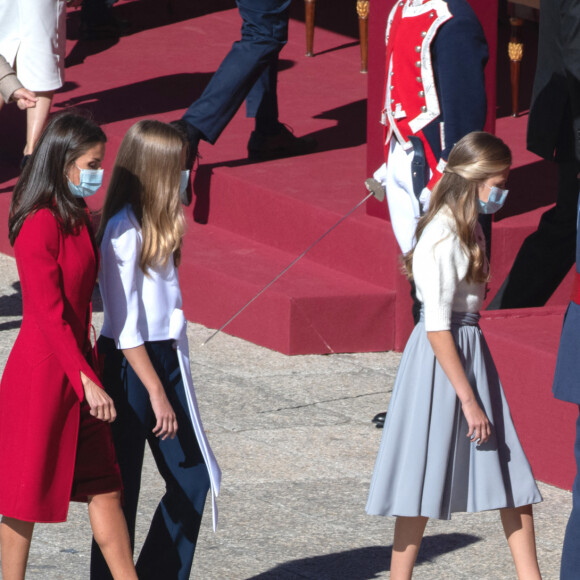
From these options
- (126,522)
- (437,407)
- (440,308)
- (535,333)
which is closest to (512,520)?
(437,407)

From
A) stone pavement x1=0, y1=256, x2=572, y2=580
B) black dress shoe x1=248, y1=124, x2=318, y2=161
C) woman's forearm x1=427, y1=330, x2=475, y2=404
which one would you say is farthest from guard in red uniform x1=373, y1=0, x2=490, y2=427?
black dress shoe x1=248, y1=124, x2=318, y2=161

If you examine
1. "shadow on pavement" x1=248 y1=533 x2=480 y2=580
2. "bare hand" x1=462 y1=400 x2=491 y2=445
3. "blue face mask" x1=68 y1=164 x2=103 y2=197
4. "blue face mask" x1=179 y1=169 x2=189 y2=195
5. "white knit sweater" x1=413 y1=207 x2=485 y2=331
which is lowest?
"shadow on pavement" x1=248 y1=533 x2=480 y2=580

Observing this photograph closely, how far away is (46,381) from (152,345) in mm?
336

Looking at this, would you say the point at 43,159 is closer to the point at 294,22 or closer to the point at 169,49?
the point at 169,49

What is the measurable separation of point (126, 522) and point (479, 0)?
A: 11.1 ft

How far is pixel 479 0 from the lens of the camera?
6.59 metres

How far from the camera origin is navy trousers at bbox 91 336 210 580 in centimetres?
409

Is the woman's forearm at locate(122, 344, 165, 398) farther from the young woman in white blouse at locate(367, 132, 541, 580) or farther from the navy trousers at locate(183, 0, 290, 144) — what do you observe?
the navy trousers at locate(183, 0, 290, 144)

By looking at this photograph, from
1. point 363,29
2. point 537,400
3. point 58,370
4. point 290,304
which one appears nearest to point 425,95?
point 537,400

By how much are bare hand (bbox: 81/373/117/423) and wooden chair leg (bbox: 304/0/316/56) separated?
23.0 feet

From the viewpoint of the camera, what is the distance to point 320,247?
7363 mm

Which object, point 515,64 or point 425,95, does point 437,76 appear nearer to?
point 425,95

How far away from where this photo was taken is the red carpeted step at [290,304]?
6.85 m

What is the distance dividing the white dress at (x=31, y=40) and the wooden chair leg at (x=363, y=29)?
2.77 meters
